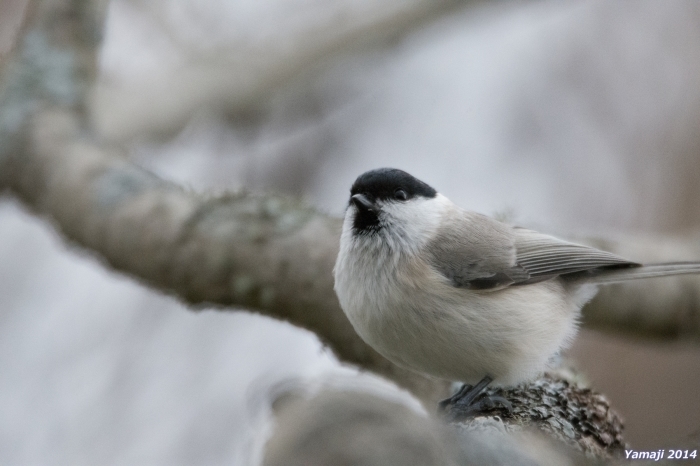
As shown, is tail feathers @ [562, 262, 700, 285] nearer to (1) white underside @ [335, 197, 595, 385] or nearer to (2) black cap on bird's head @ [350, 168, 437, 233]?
(1) white underside @ [335, 197, 595, 385]

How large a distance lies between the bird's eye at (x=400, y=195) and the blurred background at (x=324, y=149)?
2.91 ft

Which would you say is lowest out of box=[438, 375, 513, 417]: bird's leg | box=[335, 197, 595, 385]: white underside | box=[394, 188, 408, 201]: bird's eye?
box=[438, 375, 513, 417]: bird's leg

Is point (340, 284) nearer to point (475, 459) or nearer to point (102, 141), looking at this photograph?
point (475, 459)

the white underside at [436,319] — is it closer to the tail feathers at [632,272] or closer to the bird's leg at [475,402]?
the bird's leg at [475,402]

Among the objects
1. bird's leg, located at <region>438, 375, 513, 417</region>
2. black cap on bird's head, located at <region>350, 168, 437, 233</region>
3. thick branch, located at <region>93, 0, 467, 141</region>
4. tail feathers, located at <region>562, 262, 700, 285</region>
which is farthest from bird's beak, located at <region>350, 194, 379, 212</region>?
thick branch, located at <region>93, 0, 467, 141</region>

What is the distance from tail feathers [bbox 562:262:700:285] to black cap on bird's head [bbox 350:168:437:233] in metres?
0.68

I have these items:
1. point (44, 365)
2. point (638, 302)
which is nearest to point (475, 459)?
point (638, 302)

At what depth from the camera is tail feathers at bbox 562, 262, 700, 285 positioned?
2.04m

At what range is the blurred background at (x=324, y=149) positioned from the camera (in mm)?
3299

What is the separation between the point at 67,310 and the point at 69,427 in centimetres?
82

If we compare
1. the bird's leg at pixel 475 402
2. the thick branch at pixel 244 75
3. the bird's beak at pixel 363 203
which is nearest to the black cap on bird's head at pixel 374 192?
the bird's beak at pixel 363 203

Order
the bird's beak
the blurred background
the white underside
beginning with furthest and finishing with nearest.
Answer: the blurred background, the bird's beak, the white underside

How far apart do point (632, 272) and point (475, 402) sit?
74 centimetres

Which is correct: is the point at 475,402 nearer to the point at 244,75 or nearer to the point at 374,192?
the point at 374,192
